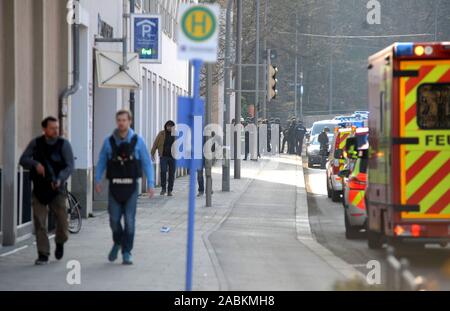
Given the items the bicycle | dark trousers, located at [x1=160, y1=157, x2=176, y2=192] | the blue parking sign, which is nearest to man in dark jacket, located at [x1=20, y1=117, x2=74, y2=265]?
the bicycle

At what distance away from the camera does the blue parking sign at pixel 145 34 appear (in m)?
26.3

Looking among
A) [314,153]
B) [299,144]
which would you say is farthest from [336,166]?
[299,144]

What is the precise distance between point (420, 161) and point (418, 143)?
22 centimetres

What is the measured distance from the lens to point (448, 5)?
109m

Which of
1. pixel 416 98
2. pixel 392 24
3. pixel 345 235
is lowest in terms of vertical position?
pixel 345 235

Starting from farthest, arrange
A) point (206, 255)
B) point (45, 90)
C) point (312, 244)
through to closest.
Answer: point (45, 90) < point (312, 244) < point (206, 255)

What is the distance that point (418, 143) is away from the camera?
1537cm

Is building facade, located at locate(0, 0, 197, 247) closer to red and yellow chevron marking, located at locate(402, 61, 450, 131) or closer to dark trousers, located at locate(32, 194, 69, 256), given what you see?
dark trousers, located at locate(32, 194, 69, 256)

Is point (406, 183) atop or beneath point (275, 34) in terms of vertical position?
beneath

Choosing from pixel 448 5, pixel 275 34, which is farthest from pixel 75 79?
pixel 448 5

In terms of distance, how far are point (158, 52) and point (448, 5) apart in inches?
3353

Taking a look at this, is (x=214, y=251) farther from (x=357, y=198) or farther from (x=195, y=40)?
(x=195, y=40)

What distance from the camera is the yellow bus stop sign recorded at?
414 inches

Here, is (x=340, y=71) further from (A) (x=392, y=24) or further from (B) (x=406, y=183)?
(B) (x=406, y=183)
